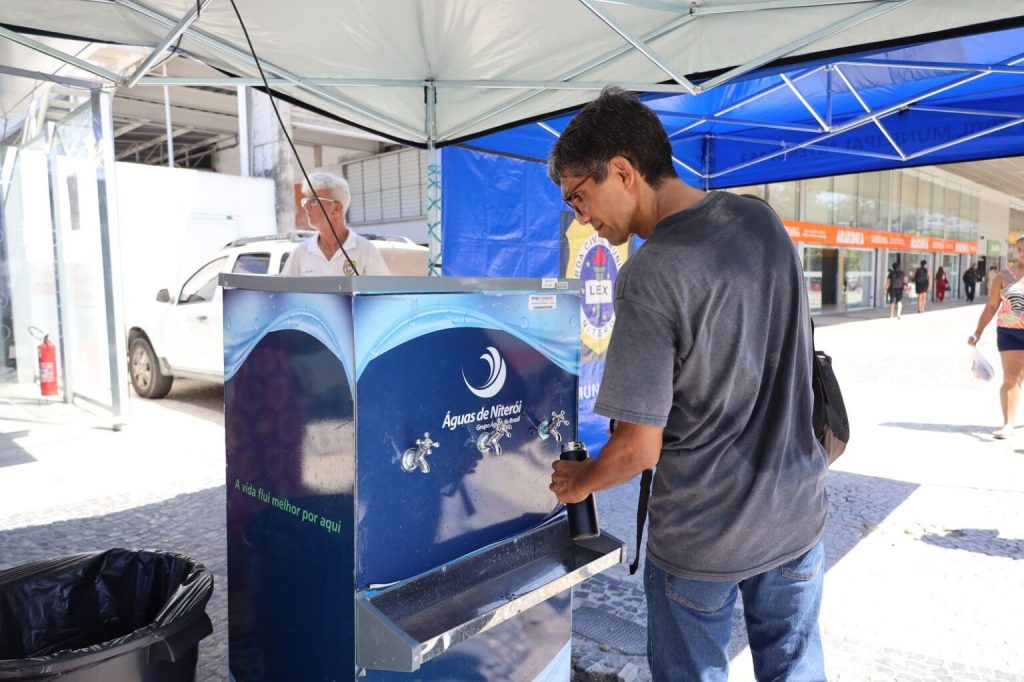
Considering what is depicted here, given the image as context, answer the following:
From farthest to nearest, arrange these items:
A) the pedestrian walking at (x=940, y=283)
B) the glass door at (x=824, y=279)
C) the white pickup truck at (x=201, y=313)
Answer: the pedestrian walking at (x=940, y=283) → the glass door at (x=824, y=279) → the white pickup truck at (x=201, y=313)

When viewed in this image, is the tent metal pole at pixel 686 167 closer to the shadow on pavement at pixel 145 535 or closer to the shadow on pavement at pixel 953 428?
the shadow on pavement at pixel 953 428

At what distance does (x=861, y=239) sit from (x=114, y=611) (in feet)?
74.4

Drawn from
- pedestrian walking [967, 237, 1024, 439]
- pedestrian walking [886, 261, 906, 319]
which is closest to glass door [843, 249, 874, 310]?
pedestrian walking [886, 261, 906, 319]

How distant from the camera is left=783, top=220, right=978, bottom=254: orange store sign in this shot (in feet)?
57.3

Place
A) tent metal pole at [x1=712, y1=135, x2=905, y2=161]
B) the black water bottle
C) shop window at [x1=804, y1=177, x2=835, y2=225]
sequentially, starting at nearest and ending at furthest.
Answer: the black water bottle
tent metal pole at [x1=712, y1=135, x2=905, y2=161]
shop window at [x1=804, y1=177, x2=835, y2=225]

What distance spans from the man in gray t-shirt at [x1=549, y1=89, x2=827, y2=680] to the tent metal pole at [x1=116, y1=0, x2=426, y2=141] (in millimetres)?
2153

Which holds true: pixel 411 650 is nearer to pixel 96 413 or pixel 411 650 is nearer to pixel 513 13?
pixel 513 13

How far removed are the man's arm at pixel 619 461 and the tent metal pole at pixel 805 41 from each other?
2.11m

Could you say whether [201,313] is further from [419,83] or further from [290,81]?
[419,83]

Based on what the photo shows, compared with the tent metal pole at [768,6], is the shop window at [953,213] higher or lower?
higher

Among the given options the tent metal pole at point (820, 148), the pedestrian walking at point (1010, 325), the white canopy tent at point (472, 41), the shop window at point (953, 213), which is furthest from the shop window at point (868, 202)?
the white canopy tent at point (472, 41)

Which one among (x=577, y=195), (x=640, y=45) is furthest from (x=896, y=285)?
(x=577, y=195)

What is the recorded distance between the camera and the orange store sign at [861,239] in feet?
57.3

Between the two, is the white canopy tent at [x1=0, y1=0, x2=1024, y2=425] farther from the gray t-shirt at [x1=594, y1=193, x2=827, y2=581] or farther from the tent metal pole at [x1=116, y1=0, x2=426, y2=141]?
the gray t-shirt at [x1=594, y1=193, x2=827, y2=581]
